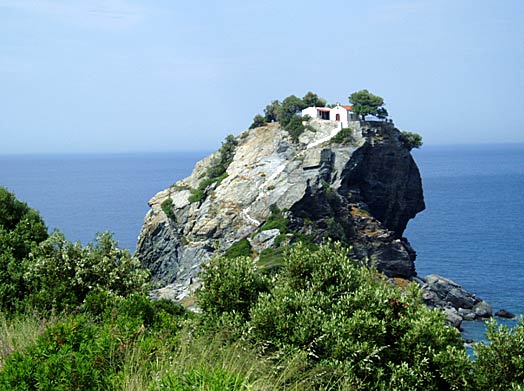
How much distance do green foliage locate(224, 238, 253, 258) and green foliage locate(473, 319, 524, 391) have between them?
35.7m

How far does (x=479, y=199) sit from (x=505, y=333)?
133 m

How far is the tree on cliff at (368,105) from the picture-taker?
59.3m

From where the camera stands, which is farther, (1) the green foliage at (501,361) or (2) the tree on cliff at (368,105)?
(2) the tree on cliff at (368,105)

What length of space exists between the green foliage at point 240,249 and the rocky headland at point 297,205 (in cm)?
12

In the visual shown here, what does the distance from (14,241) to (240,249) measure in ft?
95.0

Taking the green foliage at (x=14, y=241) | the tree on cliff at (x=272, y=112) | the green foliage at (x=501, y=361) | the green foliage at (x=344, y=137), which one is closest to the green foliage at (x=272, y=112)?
the tree on cliff at (x=272, y=112)

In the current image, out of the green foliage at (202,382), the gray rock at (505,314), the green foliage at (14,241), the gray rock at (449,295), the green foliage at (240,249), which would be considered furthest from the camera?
the gray rock at (449,295)

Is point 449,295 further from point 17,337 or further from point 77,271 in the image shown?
point 17,337

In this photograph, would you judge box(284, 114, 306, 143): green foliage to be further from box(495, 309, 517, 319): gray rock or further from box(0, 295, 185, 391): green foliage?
box(0, 295, 185, 391): green foliage

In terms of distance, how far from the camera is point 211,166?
6234 cm

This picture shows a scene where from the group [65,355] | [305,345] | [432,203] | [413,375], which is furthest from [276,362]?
[432,203]

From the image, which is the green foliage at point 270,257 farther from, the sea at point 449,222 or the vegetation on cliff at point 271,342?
the vegetation on cliff at point 271,342

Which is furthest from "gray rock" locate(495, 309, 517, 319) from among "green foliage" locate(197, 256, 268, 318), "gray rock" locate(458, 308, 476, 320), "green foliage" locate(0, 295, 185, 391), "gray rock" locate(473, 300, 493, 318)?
"green foliage" locate(0, 295, 185, 391)

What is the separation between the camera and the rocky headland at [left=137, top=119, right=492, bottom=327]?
4856 cm
